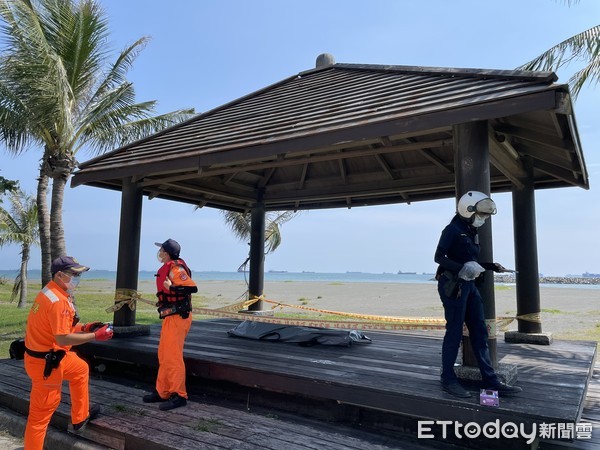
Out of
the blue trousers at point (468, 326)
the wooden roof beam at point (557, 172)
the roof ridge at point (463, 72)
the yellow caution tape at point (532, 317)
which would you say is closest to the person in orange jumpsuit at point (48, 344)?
the blue trousers at point (468, 326)

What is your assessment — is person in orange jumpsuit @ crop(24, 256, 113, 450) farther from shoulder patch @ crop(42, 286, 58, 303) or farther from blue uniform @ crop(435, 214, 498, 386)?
blue uniform @ crop(435, 214, 498, 386)

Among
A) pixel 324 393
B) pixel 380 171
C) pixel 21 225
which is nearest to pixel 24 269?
pixel 21 225

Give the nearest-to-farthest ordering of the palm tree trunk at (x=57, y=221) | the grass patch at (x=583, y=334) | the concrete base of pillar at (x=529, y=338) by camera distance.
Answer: the concrete base of pillar at (x=529, y=338), the palm tree trunk at (x=57, y=221), the grass patch at (x=583, y=334)

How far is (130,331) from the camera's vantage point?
7.15 meters

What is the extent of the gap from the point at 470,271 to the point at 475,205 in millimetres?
660

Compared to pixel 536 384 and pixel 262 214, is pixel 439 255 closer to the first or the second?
pixel 536 384

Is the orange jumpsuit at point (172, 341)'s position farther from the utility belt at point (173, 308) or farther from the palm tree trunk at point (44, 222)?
the palm tree trunk at point (44, 222)

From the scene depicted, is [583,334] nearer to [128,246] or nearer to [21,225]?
[128,246]

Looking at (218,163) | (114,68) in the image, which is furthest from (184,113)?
(218,163)

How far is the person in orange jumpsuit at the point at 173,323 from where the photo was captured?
4617 millimetres

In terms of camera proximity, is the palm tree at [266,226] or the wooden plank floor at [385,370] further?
the palm tree at [266,226]

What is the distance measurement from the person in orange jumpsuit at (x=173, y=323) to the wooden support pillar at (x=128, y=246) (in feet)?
9.56

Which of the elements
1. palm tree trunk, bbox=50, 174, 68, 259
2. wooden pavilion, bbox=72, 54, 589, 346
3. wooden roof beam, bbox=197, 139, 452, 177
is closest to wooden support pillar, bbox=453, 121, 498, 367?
wooden pavilion, bbox=72, 54, 589, 346

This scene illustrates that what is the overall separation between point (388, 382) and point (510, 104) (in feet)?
9.75
